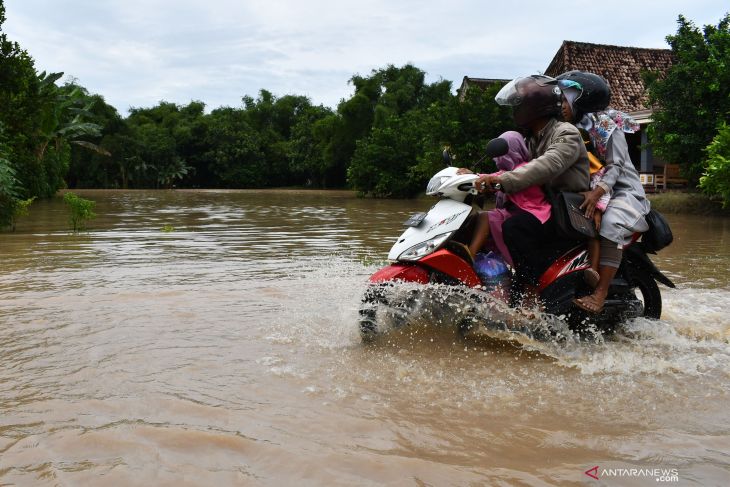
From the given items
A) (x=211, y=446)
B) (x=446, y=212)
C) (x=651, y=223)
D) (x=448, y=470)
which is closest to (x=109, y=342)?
(x=211, y=446)

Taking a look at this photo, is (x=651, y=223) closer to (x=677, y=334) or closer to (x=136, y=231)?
(x=677, y=334)

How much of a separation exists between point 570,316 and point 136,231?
9.89 m

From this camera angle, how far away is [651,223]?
179 inches

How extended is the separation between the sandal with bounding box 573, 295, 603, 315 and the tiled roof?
20.9 meters

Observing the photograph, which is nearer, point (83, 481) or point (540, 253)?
point (83, 481)

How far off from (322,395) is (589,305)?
6.12 ft

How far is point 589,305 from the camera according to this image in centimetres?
431

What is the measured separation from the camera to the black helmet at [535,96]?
4.39 m

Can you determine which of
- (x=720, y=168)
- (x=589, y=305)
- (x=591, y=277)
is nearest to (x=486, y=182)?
(x=591, y=277)

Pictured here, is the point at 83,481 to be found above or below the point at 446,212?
below

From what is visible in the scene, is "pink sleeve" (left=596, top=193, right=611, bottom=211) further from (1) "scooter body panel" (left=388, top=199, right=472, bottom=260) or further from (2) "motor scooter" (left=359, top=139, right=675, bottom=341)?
(1) "scooter body panel" (left=388, top=199, right=472, bottom=260)

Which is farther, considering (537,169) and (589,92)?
(589,92)

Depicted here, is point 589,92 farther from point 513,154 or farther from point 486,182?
point 486,182

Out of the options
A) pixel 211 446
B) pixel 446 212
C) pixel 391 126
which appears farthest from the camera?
pixel 391 126
